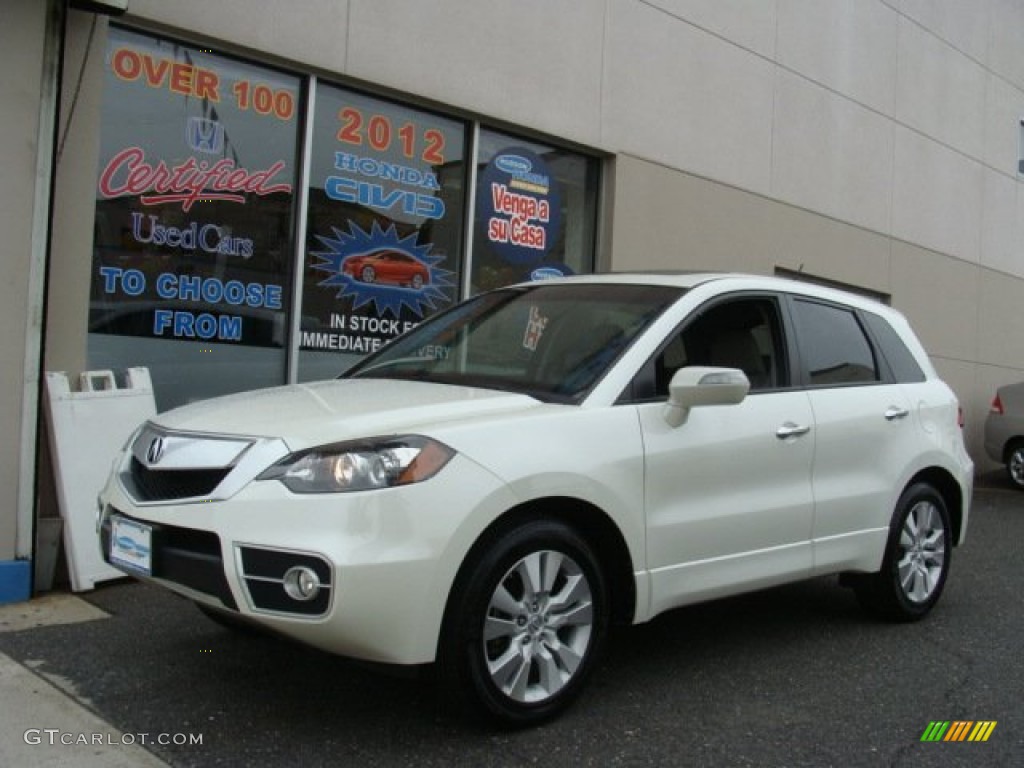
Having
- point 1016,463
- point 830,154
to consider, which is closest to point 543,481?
point 830,154

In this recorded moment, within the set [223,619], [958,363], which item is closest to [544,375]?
[223,619]

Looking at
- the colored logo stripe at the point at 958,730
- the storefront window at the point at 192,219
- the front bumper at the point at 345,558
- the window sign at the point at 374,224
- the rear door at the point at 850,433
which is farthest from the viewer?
the window sign at the point at 374,224

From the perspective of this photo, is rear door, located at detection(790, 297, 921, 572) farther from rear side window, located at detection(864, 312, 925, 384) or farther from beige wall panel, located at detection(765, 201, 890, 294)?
beige wall panel, located at detection(765, 201, 890, 294)

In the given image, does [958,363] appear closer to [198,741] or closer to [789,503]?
[789,503]

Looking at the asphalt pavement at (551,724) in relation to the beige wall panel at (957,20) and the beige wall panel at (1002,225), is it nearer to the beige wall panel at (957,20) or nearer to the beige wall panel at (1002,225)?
the beige wall panel at (957,20)

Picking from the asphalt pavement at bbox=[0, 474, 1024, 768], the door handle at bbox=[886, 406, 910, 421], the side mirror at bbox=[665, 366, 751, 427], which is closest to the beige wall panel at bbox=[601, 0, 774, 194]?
the door handle at bbox=[886, 406, 910, 421]

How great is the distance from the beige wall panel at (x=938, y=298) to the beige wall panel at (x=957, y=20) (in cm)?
301

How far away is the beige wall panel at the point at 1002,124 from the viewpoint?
48.7 feet

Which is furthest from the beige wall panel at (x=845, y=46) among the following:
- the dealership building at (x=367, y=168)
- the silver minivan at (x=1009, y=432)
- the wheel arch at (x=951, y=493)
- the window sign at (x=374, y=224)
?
the wheel arch at (x=951, y=493)

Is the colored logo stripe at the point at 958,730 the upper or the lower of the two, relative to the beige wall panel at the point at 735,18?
lower

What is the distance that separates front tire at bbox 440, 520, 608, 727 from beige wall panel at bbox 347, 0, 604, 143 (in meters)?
4.75

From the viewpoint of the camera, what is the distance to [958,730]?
12.6 feet

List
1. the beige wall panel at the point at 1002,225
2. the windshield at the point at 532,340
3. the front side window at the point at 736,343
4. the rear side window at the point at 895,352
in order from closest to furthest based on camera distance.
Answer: the windshield at the point at 532,340 < the front side window at the point at 736,343 < the rear side window at the point at 895,352 < the beige wall panel at the point at 1002,225

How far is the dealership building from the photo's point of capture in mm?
5543
